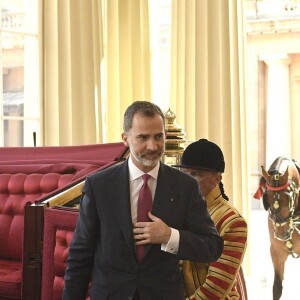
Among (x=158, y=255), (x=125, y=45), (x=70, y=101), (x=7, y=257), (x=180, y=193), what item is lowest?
(x=7, y=257)

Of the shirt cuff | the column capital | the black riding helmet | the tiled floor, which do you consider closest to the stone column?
the column capital

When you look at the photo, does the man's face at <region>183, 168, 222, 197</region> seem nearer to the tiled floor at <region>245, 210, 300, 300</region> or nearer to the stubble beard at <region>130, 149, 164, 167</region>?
the stubble beard at <region>130, 149, 164, 167</region>

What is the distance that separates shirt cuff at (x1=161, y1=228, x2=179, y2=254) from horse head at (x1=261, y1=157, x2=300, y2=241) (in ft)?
9.40

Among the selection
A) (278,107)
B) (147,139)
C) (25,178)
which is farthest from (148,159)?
(278,107)

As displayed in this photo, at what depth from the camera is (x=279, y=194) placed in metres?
4.54

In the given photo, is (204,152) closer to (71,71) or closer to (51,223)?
(51,223)

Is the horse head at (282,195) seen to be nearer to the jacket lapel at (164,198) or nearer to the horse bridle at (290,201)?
the horse bridle at (290,201)

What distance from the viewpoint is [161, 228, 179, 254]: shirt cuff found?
168cm

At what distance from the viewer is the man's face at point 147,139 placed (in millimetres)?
1722

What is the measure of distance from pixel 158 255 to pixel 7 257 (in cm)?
223

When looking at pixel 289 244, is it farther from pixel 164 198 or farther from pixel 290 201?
pixel 164 198

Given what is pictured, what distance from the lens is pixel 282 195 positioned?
4.54 m

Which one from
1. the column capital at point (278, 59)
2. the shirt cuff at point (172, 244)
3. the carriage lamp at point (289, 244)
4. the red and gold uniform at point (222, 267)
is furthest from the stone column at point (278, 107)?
the shirt cuff at point (172, 244)

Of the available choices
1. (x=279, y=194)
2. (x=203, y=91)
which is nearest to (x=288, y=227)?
(x=279, y=194)
